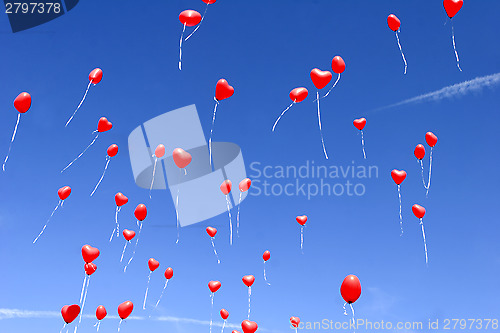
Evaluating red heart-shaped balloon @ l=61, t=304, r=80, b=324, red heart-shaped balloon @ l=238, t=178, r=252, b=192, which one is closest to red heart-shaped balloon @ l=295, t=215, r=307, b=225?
red heart-shaped balloon @ l=238, t=178, r=252, b=192

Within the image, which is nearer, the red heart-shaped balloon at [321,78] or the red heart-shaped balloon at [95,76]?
the red heart-shaped balloon at [321,78]

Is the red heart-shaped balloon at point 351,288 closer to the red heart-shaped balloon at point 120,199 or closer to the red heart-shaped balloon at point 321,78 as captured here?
the red heart-shaped balloon at point 321,78

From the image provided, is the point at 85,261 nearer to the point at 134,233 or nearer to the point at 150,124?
the point at 134,233

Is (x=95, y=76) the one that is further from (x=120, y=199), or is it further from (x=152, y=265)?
(x=152, y=265)

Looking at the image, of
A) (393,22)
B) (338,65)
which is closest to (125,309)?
(338,65)

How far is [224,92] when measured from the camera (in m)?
9.16

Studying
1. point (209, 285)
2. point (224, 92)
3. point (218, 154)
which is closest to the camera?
point (224, 92)

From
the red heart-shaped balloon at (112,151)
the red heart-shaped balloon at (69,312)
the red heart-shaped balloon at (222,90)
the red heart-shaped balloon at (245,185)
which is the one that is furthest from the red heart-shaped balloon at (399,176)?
the red heart-shaped balloon at (69,312)

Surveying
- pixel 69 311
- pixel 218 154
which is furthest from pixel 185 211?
pixel 69 311

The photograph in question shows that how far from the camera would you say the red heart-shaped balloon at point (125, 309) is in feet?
34.8

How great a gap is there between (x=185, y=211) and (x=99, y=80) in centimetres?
737

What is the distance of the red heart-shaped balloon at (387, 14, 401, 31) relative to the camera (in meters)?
9.17

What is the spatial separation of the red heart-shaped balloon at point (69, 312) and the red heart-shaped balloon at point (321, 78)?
7.27 metres

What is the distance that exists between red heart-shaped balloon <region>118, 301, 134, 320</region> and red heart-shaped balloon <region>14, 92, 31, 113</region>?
524 cm
